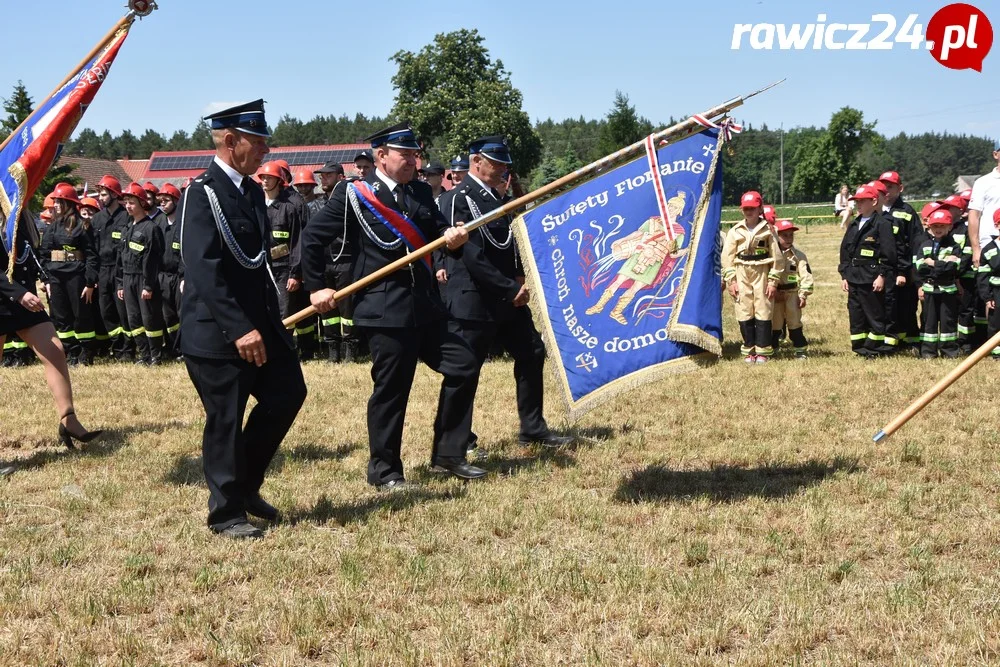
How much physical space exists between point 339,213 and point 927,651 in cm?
437

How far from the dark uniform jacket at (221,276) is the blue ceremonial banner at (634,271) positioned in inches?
74.9

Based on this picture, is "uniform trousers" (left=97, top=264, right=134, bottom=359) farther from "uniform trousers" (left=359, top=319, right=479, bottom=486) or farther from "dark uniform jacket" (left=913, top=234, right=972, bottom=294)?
"dark uniform jacket" (left=913, top=234, right=972, bottom=294)

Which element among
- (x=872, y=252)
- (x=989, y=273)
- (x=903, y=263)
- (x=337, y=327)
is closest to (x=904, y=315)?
(x=903, y=263)

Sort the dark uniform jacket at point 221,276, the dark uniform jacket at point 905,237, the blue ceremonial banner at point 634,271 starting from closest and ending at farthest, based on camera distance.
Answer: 1. the dark uniform jacket at point 221,276
2. the blue ceremonial banner at point 634,271
3. the dark uniform jacket at point 905,237

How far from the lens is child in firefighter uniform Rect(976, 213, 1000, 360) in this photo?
1121 centimetres

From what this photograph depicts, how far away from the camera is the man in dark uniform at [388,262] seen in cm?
666

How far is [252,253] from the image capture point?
567cm

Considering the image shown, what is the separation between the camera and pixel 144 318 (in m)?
13.3

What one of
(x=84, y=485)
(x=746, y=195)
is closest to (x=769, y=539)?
(x=84, y=485)

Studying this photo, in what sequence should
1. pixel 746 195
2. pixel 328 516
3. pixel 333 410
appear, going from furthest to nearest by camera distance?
pixel 746 195 < pixel 333 410 < pixel 328 516

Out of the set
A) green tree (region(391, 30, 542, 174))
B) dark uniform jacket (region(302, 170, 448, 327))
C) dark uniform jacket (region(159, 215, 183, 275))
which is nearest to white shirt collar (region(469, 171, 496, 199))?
dark uniform jacket (region(302, 170, 448, 327))

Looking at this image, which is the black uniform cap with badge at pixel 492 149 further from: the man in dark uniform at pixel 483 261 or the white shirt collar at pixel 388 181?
the white shirt collar at pixel 388 181

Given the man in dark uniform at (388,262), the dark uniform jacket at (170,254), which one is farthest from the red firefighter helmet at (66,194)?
the man in dark uniform at (388,262)

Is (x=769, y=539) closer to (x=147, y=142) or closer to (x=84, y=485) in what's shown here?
(x=84, y=485)
